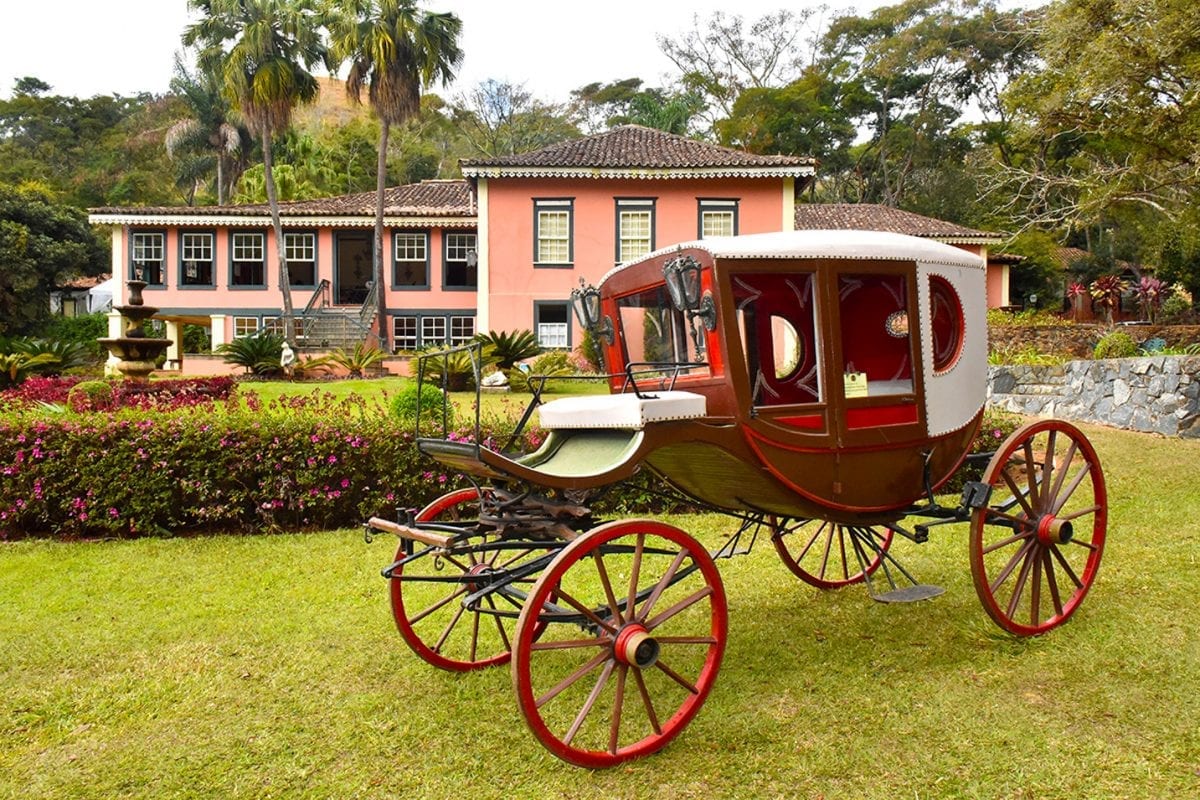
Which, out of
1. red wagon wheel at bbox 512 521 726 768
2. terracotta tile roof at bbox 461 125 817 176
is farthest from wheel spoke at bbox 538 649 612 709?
terracotta tile roof at bbox 461 125 817 176

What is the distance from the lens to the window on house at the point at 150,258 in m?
26.7

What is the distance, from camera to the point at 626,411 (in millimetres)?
3637

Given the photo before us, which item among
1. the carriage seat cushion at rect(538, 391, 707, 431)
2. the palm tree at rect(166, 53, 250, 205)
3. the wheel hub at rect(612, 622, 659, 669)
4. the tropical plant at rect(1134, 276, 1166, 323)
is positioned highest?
the palm tree at rect(166, 53, 250, 205)

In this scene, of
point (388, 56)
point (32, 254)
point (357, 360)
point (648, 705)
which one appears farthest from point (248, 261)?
point (648, 705)

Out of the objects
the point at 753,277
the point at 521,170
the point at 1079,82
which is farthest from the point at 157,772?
the point at 521,170

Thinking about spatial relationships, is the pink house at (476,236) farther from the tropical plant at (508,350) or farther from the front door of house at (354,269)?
the tropical plant at (508,350)

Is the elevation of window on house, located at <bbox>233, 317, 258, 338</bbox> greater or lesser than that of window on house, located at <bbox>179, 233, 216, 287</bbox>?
lesser

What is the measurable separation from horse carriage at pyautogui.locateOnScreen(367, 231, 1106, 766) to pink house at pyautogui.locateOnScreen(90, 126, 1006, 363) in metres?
17.9

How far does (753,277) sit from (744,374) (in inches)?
23.4

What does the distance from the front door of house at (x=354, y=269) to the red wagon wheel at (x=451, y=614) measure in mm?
23954

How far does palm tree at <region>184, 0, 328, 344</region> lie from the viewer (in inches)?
973

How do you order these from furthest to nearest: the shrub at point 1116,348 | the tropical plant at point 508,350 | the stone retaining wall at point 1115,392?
the tropical plant at point 508,350 → the shrub at point 1116,348 → the stone retaining wall at point 1115,392

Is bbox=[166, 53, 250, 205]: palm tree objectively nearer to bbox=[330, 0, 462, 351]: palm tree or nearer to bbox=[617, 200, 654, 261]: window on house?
bbox=[330, 0, 462, 351]: palm tree

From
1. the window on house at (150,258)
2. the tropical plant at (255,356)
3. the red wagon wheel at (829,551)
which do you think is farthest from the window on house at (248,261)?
the red wagon wheel at (829,551)
